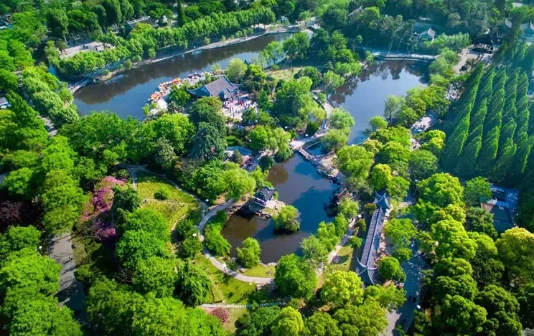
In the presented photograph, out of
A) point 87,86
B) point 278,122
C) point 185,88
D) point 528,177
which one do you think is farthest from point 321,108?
point 87,86

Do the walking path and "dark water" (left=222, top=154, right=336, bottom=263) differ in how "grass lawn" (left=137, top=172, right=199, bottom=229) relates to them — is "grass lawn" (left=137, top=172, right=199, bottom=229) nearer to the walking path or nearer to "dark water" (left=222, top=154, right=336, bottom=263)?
"dark water" (left=222, top=154, right=336, bottom=263)

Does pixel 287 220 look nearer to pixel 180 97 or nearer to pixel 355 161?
pixel 355 161

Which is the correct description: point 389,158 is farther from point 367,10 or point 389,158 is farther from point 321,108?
point 367,10

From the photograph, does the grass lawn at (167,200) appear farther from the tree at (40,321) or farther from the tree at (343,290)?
the tree at (343,290)

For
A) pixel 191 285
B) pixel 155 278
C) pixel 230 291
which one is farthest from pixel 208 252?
pixel 155 278

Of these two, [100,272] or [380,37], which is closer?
[100,272]

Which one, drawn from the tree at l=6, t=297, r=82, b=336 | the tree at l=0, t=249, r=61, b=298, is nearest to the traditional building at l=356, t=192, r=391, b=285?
the tree at l=6, t=297, r=82, b=336
